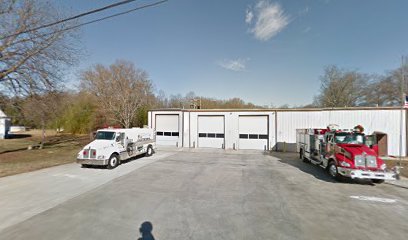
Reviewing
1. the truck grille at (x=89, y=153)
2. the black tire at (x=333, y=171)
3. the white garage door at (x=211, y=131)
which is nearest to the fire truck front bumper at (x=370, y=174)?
the black tire at (x=333, y=171)

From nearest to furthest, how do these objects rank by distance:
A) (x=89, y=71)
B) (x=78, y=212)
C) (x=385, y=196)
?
(x=78, y=212) < (x=385, y=196) < (x=89, y=71)

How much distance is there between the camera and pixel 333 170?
27.2ft

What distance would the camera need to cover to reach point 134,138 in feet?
39.7

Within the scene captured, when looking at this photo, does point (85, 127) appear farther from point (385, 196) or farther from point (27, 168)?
point (385, 196)

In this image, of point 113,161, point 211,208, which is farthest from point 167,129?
point 211,208

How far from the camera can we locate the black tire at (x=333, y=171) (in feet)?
26.1

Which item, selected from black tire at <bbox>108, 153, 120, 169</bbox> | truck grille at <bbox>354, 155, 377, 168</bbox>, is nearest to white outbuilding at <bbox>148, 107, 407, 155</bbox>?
black tire at <bbox>108, 153, 120, 169</bbox>

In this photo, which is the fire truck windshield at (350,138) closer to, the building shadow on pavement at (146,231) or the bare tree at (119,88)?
the building shadow on pavement at (146,231)

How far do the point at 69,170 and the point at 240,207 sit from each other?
9168mm

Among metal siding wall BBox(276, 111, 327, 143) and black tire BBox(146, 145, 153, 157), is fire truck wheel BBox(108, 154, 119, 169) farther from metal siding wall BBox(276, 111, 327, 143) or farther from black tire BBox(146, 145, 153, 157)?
metal siding wall BBox(276, 111, 327, 143)

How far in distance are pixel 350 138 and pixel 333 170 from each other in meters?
1.87

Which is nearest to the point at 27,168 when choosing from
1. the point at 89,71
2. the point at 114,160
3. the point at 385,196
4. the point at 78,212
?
the point at 114,160

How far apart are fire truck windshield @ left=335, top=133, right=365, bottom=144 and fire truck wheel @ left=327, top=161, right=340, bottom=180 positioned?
3.82 ft

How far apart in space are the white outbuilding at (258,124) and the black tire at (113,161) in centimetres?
870
